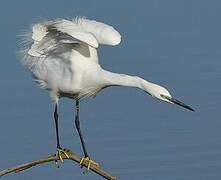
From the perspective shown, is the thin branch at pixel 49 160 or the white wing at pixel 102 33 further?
the white wing at pixel 102 33

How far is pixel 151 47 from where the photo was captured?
1819 cm

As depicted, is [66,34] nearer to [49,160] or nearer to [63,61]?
[63,61]

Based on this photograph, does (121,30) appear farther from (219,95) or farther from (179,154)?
(179,154)

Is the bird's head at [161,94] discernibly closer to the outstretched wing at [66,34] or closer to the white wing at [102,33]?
the outstretched wing at [66,34]

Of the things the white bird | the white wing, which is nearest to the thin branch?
the white bird

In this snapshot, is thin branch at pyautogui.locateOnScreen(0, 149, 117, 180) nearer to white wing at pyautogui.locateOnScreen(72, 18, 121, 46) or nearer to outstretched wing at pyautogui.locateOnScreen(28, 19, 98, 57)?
outstretched wing at pyautogui.locateOnScreen(28, 19, 98, 57)

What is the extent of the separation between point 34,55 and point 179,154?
14.4ft

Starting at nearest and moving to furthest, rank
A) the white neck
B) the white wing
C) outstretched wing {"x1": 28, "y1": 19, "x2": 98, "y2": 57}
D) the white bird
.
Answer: the white neck < outstretched wing {"x1": 28, "y1": 19, "x2": 98, "y2": 57} < the white bird < the white wing

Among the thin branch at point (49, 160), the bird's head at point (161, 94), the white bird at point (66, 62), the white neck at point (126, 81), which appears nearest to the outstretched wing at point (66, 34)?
the white bird at point (66, 62)

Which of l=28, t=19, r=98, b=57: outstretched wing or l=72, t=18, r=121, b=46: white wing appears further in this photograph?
l=72, t=18, r=121, b=46: white wing

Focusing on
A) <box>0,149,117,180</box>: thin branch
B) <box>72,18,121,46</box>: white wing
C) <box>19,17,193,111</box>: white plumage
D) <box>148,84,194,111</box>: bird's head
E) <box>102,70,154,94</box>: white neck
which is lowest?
<box>0,149,117,180</box>: thin branch

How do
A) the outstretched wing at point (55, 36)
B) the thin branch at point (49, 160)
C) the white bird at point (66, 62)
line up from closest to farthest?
the thin branch at point (49, 160) → the outstretched wing at point (55, 36) → the white bird at point (66, 62)

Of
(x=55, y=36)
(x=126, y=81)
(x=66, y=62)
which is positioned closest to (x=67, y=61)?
(x=66, y=62)

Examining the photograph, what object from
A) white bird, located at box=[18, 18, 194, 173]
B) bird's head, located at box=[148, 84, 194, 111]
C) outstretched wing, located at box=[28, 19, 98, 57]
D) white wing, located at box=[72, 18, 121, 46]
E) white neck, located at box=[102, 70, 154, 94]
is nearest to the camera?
bird's head, located at box=[148, 84, 194, 111]
